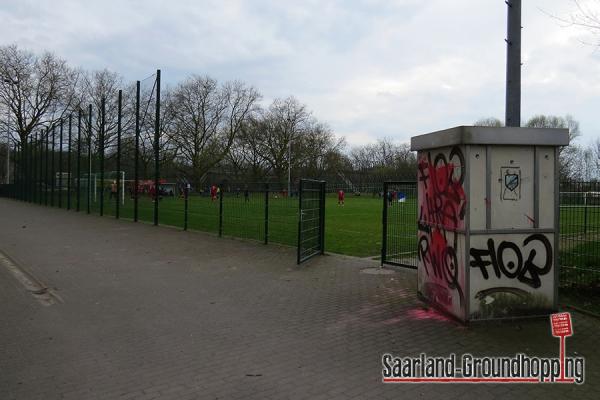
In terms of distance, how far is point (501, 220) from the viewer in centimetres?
567

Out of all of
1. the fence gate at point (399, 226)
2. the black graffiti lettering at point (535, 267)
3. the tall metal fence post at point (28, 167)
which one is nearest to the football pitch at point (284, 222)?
the fence gate at point (399, 226)

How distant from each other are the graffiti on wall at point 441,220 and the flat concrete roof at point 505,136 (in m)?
0.20

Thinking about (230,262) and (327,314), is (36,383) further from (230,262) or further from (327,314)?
(230,262)

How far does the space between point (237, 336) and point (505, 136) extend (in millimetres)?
3714

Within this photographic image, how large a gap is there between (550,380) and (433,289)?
2245 mm

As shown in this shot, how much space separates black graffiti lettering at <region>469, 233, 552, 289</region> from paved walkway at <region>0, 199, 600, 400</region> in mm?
551

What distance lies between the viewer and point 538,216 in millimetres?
5746

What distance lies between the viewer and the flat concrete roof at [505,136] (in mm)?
5504

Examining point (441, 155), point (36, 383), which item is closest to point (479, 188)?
point (441, 155)

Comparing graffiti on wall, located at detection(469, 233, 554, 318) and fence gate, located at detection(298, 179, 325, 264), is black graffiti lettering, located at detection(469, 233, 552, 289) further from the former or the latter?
fence gate, located at detection(298, 179, 325, 264)

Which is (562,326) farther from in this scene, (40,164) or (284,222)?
(40,164)

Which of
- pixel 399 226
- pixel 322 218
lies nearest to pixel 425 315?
pixel 399 226

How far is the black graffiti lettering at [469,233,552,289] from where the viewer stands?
5.60 m

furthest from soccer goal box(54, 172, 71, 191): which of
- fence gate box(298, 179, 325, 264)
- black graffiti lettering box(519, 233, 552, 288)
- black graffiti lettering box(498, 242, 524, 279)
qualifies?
black graffiti lettering box(519, 233, 552, 288)
